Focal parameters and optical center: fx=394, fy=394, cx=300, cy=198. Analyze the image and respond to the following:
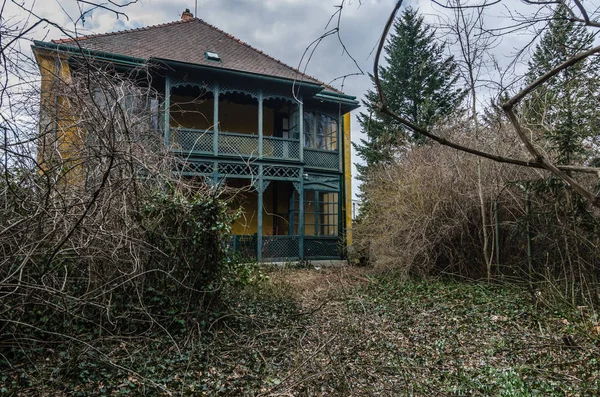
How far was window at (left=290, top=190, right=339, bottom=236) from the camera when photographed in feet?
45.1

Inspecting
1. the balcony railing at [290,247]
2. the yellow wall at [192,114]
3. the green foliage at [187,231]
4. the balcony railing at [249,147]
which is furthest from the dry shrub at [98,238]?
the yellow wall at [192,114]

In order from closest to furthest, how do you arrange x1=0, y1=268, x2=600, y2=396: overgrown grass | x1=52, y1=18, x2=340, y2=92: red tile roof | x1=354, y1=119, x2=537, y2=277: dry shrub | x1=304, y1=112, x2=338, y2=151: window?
x1=0, y1=268, x2=600, y2=396: overgrown grass < x1=354, y1=119, x2=537, y2=277: dry shrub < x1=52, y1=18, x2=340, y2=92: red tile roof < x1=304, y1=112, x2=338, y2=151: window

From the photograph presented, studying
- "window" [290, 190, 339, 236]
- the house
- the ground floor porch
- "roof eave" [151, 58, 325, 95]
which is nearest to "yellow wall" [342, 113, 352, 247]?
the house

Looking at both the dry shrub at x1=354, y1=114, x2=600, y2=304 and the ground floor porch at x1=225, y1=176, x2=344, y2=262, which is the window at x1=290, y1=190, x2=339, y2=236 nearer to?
the ground floor porch at x1=225, y1=176, x2=344, y2=262

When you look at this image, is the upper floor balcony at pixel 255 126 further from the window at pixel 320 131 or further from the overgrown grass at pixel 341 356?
the overgrown grass at pixel 341 356

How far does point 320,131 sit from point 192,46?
16.8ft

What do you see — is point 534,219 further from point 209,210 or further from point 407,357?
point 209,210

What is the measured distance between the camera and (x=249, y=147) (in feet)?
39.7

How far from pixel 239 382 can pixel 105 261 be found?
2.25 m

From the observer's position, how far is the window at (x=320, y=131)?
44.9 ft

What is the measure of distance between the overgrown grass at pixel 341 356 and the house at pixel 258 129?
578 centimetres

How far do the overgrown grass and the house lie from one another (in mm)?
5777

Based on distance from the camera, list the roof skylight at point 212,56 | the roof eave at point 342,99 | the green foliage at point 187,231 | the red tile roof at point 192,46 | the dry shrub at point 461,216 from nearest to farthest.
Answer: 1. the green foliage at point 187,231
2. the dry shrub at point 461,216
3. the red tile roof at point 192,46
4. the roof skylight at point 212,56
5. the roof eave at point 342,99

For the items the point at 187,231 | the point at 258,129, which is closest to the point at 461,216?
the point at 187,231
